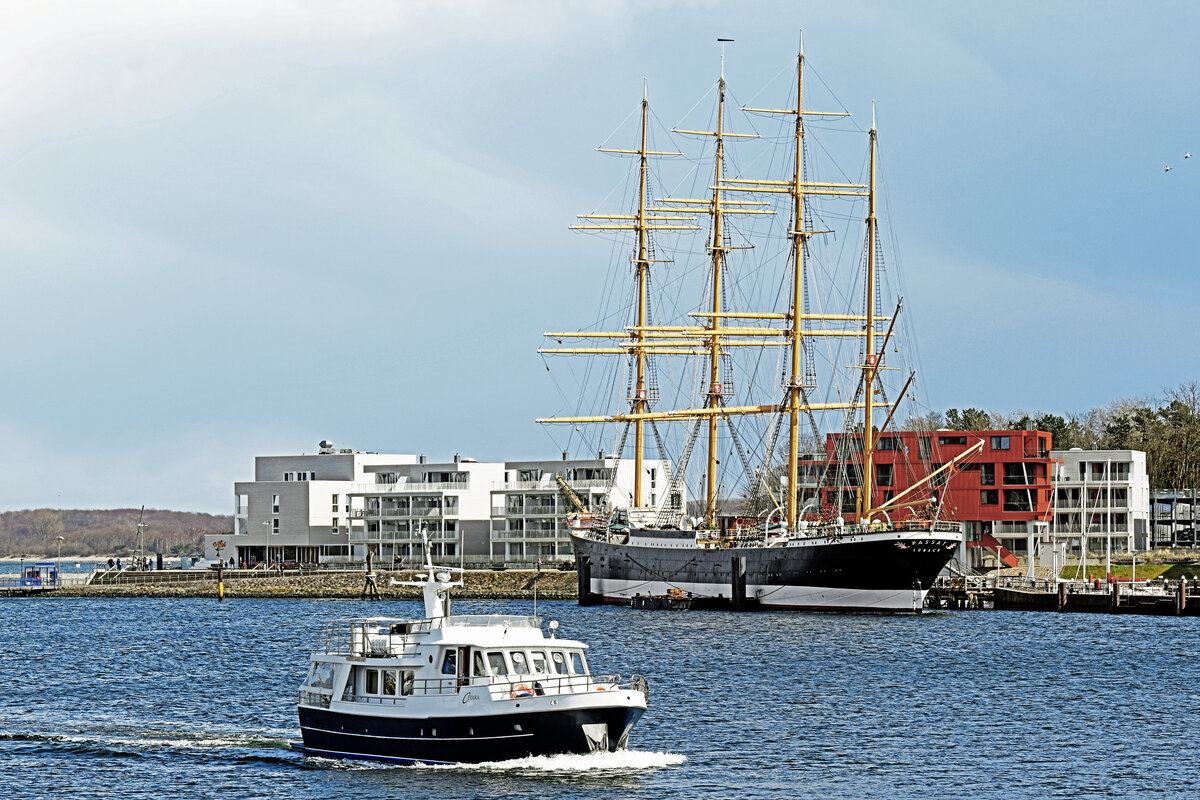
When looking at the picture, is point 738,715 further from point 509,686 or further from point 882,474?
point 882,474

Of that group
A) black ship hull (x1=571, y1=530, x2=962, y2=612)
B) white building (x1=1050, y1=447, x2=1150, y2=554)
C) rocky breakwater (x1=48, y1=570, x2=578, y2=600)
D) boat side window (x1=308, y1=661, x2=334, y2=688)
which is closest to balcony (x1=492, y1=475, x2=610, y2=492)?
rocky breakwater (x1=48, y1=570, x2=578, y2=600)

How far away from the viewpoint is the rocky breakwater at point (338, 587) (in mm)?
131250

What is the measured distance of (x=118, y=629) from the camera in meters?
99.8

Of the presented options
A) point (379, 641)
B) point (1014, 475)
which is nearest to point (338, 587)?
point (1014, 475)

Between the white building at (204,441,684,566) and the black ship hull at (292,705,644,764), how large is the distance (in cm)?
9817

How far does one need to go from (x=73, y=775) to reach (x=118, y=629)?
59513 millimetres

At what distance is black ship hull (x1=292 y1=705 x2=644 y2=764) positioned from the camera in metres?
38.2

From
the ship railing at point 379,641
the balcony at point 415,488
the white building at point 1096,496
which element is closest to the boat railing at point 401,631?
the ship railing at point 379,641

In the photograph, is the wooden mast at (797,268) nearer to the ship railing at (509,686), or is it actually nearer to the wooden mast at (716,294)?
the wooden mast at (716,294)

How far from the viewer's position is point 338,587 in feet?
455

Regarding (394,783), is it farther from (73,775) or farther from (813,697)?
(813,697)

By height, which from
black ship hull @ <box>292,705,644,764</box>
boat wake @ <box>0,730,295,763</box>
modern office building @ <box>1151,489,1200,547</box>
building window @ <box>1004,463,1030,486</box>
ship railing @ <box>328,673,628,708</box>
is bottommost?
boat wake @ <box>0,730,295,763</box>

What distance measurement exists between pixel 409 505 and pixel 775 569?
61.4 meters

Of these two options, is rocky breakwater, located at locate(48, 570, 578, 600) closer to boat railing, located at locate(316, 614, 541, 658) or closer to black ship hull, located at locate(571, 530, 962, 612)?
black ship hull, located at locate(571, 530, 962, 612)
